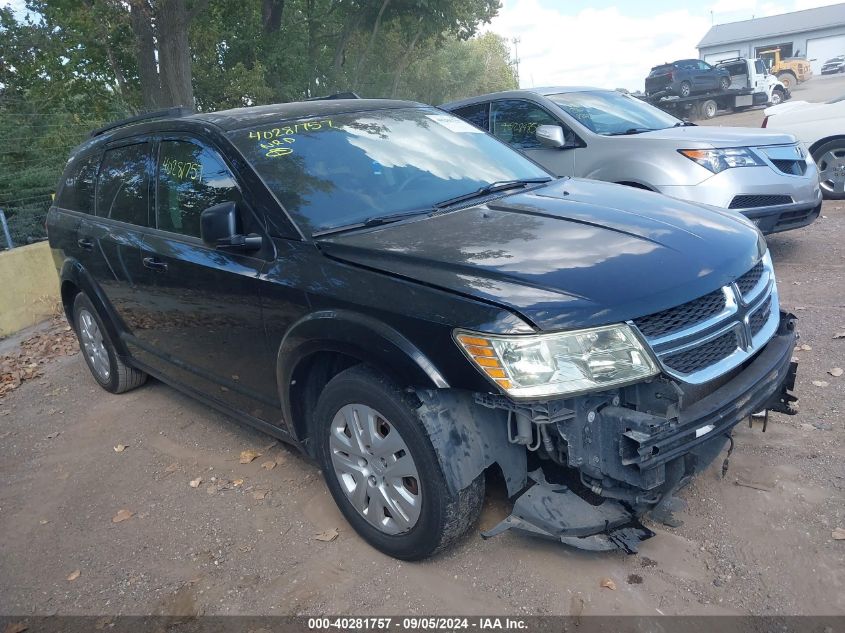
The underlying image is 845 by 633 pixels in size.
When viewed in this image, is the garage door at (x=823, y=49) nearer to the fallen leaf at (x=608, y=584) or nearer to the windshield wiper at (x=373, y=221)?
the windshield wiper at (x=373, y=221)

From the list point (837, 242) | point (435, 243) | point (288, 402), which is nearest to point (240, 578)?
point (288, 402)

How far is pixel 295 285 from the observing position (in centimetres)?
318

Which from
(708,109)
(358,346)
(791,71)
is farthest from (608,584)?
(791,71)

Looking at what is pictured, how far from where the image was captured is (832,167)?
29.1 feet

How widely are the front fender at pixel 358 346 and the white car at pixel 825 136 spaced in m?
7.89

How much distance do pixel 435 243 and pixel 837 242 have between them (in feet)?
20.3

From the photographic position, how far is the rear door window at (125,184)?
14.4ft

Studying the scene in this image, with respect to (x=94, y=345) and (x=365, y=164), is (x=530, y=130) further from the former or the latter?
(x=94, y=345)

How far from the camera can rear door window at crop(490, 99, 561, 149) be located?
735 cm

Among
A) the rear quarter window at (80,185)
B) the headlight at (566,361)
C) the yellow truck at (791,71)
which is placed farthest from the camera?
the yellow truck at (791,71)

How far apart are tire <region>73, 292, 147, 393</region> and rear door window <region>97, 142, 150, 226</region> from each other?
831 mm

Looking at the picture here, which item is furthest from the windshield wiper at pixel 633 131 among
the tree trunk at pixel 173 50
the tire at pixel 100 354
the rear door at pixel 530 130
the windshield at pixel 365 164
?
the tree trunk at pixel 173 50

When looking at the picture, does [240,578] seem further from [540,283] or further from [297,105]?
[297,105]

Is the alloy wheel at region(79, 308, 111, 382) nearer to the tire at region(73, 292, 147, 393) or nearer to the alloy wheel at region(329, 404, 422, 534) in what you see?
the tire at region(73, 292, 147, 393)
